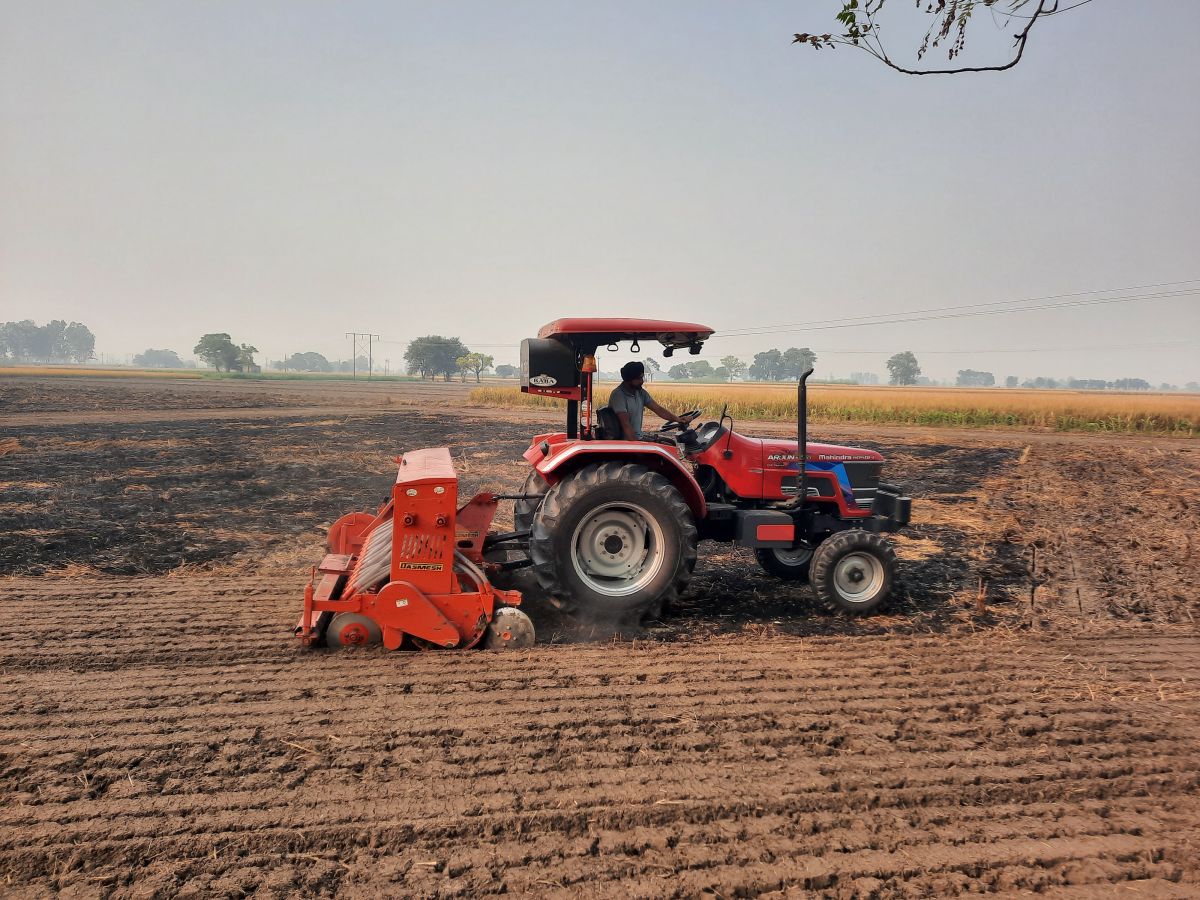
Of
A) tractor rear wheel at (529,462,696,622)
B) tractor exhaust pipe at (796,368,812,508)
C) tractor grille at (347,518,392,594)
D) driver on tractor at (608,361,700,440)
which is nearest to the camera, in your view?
tractor grille at (347,518,392,594)

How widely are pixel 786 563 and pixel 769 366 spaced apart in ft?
420

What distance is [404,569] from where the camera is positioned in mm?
4309

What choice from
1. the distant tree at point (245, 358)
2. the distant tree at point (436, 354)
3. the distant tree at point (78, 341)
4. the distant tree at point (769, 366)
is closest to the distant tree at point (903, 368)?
the distant tree at point (769, 366)

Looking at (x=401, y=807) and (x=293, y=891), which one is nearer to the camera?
(x=293, y=891)

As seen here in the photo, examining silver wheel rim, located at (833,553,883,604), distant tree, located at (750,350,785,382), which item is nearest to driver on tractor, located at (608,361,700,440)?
silver wheel rim, located at (833,553,883,604)

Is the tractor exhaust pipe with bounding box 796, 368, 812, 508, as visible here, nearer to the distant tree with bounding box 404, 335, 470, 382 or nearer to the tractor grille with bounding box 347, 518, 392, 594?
the tractor grille with bounding box 347, 518, 392, 594

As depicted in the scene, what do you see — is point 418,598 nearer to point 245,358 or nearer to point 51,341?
point 245,358

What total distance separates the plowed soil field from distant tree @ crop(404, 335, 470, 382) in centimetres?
12925

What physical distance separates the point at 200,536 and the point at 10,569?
1.69 m

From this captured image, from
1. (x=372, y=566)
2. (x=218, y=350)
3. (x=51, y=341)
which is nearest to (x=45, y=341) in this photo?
(x=51, y=341)

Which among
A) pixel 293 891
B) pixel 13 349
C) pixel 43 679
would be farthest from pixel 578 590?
pixel 13 349

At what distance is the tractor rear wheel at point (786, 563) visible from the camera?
6.34 metres

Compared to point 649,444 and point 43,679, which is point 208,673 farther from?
point 649,444

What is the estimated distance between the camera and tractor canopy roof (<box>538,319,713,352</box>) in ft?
16.1
